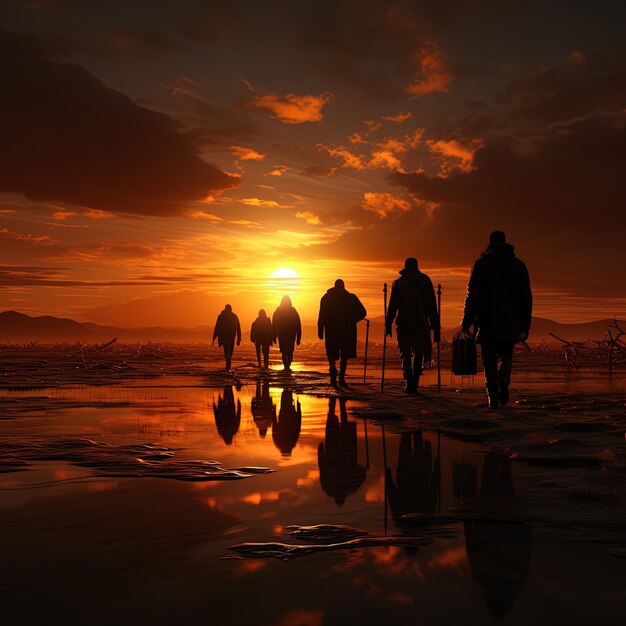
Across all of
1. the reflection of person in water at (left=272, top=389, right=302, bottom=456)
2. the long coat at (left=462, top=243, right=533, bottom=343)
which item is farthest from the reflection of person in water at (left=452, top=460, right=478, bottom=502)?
the long coat at (left=462, top=243, right=533, bottom=343)

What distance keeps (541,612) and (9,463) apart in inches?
196

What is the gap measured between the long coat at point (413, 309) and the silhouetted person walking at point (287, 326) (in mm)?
10223

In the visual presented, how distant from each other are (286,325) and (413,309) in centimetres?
1065

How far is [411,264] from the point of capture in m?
14.5

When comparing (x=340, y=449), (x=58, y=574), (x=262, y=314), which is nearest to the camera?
(x=58, y=574)

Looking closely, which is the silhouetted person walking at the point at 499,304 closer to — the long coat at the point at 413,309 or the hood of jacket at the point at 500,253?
the hood of jacket at the point at 500,253

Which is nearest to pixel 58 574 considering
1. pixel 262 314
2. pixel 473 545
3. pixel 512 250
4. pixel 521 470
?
pixel 473 545

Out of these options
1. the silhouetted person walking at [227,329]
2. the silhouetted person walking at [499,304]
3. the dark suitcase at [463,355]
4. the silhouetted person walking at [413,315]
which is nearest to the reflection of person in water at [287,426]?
the silhouetted person walking at [413,315]

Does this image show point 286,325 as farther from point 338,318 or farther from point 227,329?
point 338,318

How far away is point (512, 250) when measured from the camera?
11.2 m

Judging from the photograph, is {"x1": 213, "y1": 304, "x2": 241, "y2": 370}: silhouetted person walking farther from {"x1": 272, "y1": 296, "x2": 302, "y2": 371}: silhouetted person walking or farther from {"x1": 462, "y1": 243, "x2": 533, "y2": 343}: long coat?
{"x1": 462, "y1": 243, "x2": 533, "y2": 343}: long coat

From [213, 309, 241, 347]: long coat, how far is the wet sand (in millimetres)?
17414

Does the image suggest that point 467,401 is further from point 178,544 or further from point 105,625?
point 105,625

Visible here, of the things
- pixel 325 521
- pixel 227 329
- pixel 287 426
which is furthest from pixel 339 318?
pixel 325 521
